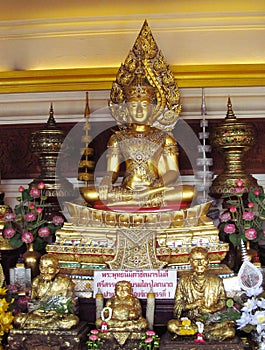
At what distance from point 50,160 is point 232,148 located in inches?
43.2

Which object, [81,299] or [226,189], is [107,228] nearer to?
[81,299]

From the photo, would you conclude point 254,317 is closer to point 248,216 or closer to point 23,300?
point 248,216

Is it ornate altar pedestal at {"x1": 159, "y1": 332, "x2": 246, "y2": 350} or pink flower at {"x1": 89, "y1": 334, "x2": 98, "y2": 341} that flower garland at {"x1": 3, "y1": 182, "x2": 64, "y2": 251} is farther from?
ornate altar pedestal at {"x1": 159, "y1": 332, "x2": 246, "y2": 350}

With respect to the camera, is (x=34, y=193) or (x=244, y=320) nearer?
(x=244, y=320)

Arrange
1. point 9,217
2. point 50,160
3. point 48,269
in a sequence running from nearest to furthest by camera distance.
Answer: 1. point 48,269
2. point 9,217
3. point 50,160

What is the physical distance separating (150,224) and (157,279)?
1.60 ft

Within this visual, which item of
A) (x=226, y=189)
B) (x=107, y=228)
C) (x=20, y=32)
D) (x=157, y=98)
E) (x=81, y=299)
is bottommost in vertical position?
(x=81, y=299)

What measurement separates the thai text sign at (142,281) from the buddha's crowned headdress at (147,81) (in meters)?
1.31

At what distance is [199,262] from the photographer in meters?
2.46

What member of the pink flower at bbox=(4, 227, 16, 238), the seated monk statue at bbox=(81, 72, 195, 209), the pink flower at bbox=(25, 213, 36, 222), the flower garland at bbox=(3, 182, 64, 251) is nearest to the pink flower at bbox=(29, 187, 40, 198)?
the flower garland at bbox=(3, 182, 64, 251)

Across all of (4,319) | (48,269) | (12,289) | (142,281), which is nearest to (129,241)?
(142,281)

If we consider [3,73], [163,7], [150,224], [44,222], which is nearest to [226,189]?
[150,224]

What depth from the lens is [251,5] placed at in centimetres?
389

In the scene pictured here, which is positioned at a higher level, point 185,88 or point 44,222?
point 185,88
